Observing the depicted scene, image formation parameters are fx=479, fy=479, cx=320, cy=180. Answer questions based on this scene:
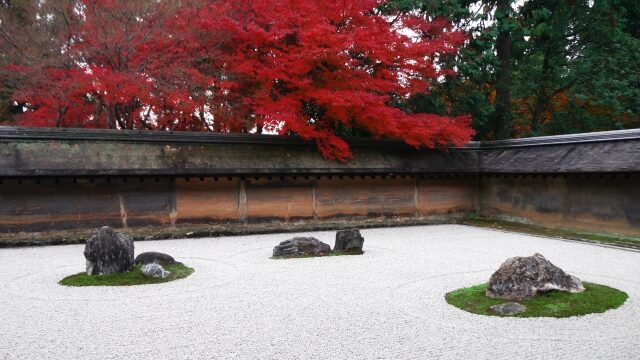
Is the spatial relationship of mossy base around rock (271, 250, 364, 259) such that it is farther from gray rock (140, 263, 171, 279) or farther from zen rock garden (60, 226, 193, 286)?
gray rock (140, 263, 171, 279)

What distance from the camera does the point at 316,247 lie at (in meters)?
9.88

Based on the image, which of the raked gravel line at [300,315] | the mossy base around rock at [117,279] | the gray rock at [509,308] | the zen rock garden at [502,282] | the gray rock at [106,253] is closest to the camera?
the raked gravel line at [300,315]

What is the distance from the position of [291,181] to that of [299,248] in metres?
4.48

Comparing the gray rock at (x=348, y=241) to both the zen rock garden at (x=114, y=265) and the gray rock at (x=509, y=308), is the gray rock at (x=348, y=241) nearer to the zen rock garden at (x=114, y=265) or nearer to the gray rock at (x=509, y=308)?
the zen rock garden at (x=114, y=265)

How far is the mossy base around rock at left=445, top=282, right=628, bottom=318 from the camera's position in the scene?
568 cm

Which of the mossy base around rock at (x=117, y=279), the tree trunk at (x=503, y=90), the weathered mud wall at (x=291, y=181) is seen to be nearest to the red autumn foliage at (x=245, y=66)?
the weathered mud wall at (x=291, y=181)

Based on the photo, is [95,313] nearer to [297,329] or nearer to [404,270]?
[297,329]

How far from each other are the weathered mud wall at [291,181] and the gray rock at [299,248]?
3.79 m

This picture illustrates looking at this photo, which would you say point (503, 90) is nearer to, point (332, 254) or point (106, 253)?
point (332, 254)

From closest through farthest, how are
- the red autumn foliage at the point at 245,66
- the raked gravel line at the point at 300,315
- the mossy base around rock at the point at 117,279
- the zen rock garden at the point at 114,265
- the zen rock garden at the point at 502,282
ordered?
the raked gravel line at the point at 300,315, the zen rock garden at the point at 502,282, the mossy base around rock at the point at 117,279, the zen rock garden at the point at 114,265, the red autumn foliage at the point at 245,66

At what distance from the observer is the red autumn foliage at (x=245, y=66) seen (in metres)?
12.7

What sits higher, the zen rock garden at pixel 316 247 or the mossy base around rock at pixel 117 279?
the zen rock garden at pixel 316 247

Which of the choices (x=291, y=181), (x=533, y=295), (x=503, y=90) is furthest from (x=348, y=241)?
(x=503, y=90)

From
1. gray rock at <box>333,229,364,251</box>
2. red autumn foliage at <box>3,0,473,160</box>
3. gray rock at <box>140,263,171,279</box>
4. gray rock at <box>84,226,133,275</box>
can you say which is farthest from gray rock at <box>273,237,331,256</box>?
red autumn foliage at <box>3,0,473,160</box>
